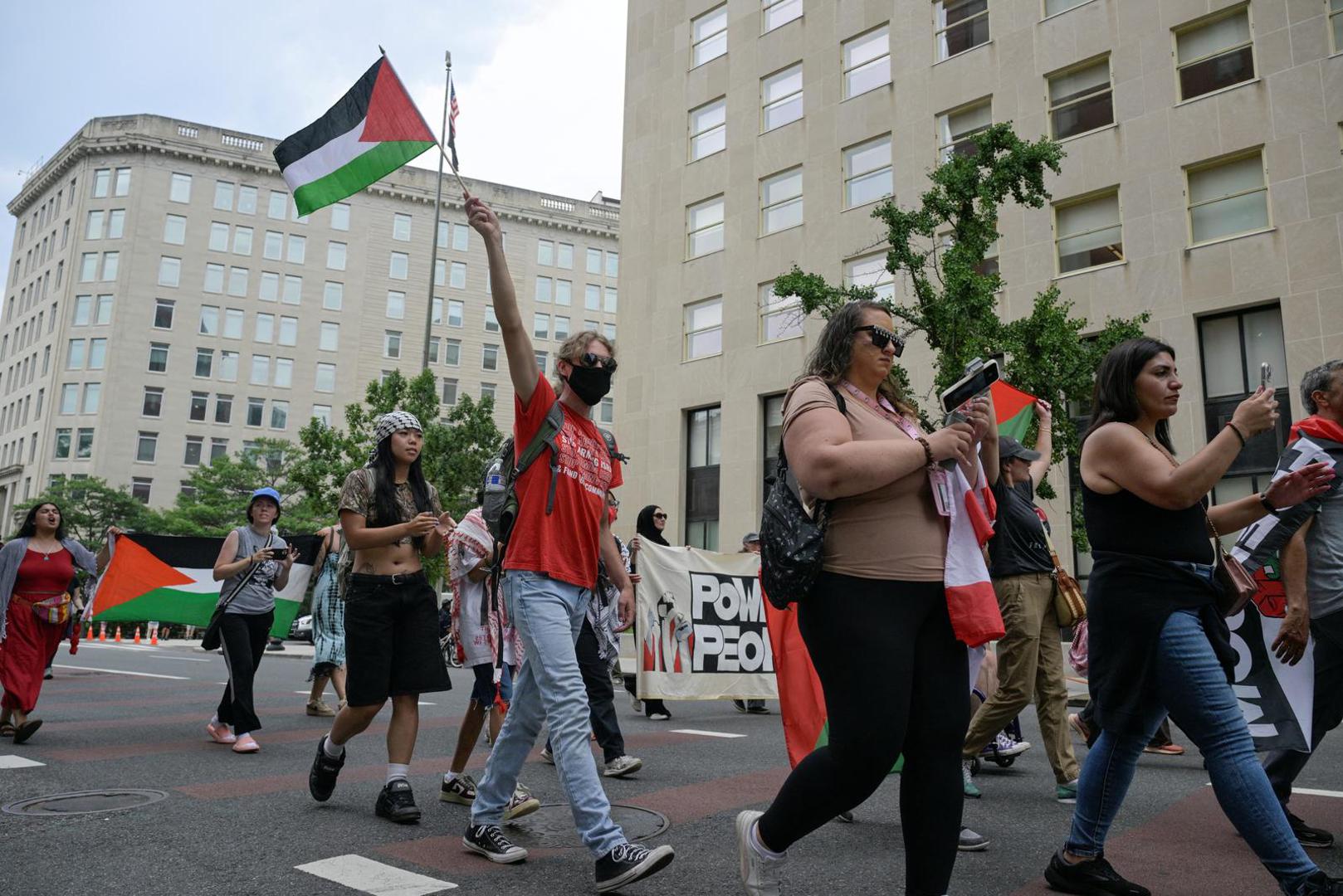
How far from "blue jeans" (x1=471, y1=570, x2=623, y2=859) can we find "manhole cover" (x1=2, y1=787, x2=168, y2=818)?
209 centimetres

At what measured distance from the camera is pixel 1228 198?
19969mm

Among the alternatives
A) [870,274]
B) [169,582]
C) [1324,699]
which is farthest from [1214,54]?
[169,582]

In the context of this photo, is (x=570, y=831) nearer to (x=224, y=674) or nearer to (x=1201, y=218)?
(x=224, y=674)

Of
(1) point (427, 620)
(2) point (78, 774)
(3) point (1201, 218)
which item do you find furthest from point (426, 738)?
(3) point (1201, 218)

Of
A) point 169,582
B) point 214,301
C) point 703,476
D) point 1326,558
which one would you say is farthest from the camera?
point 214,301

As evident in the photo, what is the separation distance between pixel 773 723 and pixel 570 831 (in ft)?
17.5

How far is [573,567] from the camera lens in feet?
12.6

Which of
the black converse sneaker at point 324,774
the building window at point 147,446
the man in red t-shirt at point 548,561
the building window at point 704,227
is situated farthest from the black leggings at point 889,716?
the building window at point 147,446

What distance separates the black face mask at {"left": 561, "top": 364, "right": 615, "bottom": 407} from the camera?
4.00m

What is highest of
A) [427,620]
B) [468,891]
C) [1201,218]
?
[1201,218]

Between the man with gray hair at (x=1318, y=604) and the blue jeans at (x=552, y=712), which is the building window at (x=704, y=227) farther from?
the blue jeans at (x=552, y=712)

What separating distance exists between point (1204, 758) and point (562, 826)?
8.82 ft

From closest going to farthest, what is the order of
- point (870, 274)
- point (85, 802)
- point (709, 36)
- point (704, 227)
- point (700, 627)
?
point (85, 802)
point (700, 627)
point (870, 274)
point (704, 227)
point (709, 36)

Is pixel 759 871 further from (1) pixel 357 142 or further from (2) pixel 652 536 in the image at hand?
(2) pixel 652 536
